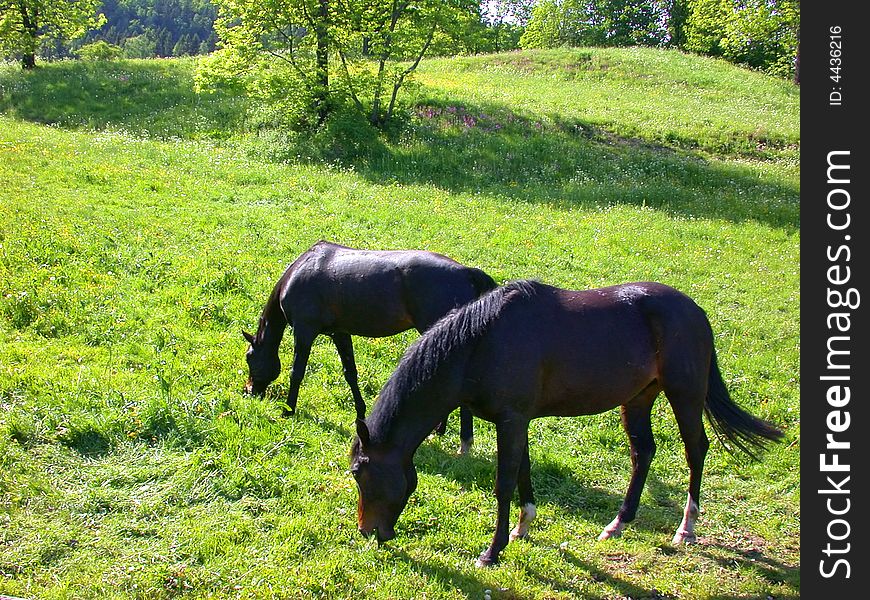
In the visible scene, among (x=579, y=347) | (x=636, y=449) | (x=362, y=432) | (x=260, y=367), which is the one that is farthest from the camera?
(x=260, y=367)

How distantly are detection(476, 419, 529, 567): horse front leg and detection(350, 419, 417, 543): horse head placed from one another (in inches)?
29.3

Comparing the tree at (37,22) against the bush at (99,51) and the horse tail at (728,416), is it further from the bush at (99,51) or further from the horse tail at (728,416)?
the horse tail at (728,416)

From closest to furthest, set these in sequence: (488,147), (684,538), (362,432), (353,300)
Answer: (362,432) < (684,538) < (353,300) < (488,147)

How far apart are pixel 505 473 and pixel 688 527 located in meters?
1.95

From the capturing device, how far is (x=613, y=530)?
6270mm

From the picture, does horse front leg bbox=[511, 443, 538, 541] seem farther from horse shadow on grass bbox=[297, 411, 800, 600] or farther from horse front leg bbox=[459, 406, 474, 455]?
horse front leg bbox=[459, 406, 474, 455]

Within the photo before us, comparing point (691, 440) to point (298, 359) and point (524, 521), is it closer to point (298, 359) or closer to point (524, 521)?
point (524, 521)

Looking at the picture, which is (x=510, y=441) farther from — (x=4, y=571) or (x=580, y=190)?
(x=580, y=190)

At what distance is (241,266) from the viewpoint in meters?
11.9

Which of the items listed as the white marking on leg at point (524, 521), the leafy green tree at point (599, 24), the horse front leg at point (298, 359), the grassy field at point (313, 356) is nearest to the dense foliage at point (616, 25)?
the leafy green tree at point (599, 24)

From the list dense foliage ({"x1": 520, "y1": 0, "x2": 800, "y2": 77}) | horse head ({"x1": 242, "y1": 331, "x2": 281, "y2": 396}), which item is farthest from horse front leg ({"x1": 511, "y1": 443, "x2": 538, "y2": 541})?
dense foliage ({"x1": 520, "y1": 0, "x2": 800, "y2": 77})
